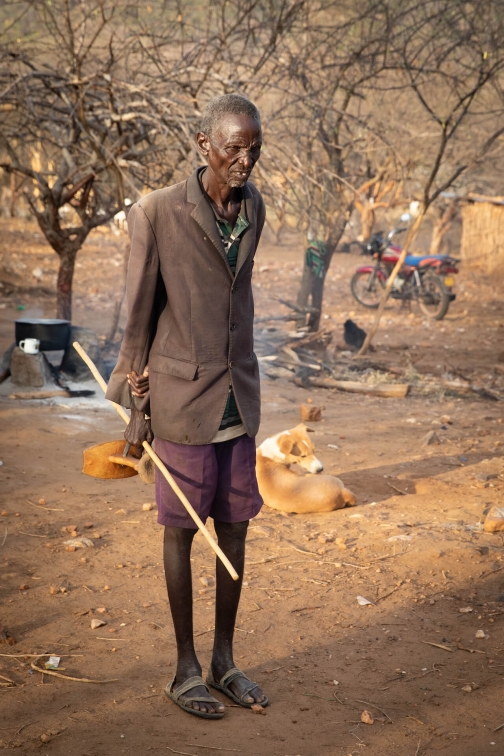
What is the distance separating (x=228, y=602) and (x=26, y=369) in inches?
197

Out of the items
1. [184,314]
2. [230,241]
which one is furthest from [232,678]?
[230,241]

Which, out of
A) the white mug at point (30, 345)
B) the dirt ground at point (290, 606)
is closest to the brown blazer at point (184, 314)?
the dirt ground at point (290, 606)

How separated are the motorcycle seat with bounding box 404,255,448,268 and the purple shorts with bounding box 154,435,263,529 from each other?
12005 millimetres

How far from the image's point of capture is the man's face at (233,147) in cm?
228

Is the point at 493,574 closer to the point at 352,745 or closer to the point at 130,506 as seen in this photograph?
the point at 352,745

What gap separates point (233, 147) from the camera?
7.50 ft

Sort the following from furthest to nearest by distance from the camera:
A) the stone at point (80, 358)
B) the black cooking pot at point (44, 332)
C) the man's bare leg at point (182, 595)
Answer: the stone at point (80, 358)
the black cooking pot at point (44, 332)
the man's bare leg at point (182, 595)

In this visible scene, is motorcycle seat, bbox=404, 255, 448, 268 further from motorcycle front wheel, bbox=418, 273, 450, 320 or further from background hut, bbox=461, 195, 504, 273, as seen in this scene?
background hut, bbox=461, 195, 504, 273

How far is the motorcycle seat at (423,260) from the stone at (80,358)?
7799 mm

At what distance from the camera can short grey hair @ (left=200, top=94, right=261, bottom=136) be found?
2.28 metres

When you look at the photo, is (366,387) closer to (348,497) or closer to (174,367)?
(348,497)

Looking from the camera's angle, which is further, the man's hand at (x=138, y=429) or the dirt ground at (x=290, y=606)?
the man's hand at (x=138, y=429)

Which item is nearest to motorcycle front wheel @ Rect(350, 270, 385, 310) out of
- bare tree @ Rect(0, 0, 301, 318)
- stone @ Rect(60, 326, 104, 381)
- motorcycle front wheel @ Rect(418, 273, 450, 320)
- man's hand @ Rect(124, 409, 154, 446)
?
motorcycle front wheel @ Rect(418, 273, 450, 320)

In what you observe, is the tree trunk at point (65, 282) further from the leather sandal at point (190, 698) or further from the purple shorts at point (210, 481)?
the leather sandal at point (190, 698)
